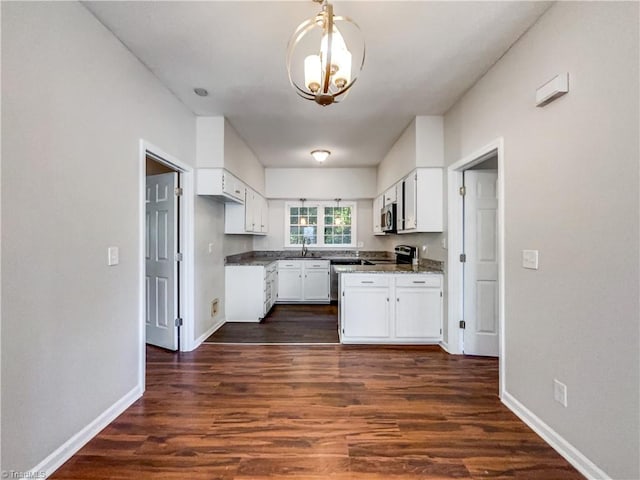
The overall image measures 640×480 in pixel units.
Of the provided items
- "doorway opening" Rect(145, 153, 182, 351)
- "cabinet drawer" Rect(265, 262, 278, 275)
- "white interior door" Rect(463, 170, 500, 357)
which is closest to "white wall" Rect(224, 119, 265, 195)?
"doorway opening" Rect(145, 153, 182, 351)

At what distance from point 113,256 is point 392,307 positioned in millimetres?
2701

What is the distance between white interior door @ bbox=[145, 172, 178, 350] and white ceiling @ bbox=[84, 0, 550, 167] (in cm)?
98

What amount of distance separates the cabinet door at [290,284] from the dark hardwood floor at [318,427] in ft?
8.75

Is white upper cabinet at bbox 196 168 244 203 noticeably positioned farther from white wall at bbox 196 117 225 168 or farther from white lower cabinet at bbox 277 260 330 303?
white lower cabinet at bbox 277 260 330 303

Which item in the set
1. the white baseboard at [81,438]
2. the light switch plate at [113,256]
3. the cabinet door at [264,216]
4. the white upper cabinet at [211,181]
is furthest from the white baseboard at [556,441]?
the cabinet door at [264,216]

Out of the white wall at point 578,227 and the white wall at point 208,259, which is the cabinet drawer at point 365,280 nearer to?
the white wall at point 578,227

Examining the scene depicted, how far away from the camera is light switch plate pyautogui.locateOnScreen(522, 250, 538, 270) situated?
1.87 meters

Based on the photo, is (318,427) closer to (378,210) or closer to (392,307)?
(392,307)

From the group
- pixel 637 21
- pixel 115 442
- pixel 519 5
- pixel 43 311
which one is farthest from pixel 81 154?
pixel 637 21

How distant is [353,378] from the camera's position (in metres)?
2.56

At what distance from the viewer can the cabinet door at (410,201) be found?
3.36 m

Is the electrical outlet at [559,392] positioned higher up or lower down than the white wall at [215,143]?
lower down

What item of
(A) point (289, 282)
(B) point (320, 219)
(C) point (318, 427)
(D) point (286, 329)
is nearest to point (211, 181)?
(D) point (286, 329)

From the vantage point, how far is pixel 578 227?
1557 mm
